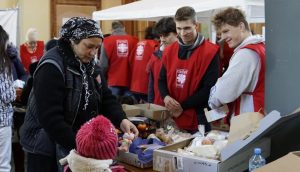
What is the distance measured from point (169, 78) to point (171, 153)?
1.08 metres

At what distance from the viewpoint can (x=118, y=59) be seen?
15.9 feet

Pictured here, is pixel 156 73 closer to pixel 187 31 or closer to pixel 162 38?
pixel 162 38

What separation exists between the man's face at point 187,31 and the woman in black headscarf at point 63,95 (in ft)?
2.86

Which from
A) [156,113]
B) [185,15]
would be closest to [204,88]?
[156,113]

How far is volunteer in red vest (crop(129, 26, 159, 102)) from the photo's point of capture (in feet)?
14.8

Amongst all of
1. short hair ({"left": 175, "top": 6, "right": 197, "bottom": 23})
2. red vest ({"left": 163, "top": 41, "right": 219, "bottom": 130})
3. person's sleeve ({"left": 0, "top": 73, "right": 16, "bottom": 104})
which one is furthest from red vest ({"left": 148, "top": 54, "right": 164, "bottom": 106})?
person's sleeve ({"left": 0, "top": 73, "right": 16, "bottom": 104})

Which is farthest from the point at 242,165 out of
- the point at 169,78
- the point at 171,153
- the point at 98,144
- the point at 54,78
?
the point at 169,78

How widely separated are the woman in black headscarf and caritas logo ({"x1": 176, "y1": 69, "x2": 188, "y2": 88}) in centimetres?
82

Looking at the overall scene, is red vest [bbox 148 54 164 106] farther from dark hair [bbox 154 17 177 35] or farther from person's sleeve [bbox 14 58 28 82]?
person's sleeve [bbox 14 58 28 82]

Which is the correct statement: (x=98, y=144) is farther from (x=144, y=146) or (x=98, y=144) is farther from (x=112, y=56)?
(x=112, y=56)

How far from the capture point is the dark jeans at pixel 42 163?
6.66 ft

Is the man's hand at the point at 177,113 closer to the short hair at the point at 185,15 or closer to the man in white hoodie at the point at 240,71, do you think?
the man in white hoodie at the point at 240,71

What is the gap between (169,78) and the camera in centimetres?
289

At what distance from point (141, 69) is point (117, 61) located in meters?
0.39
